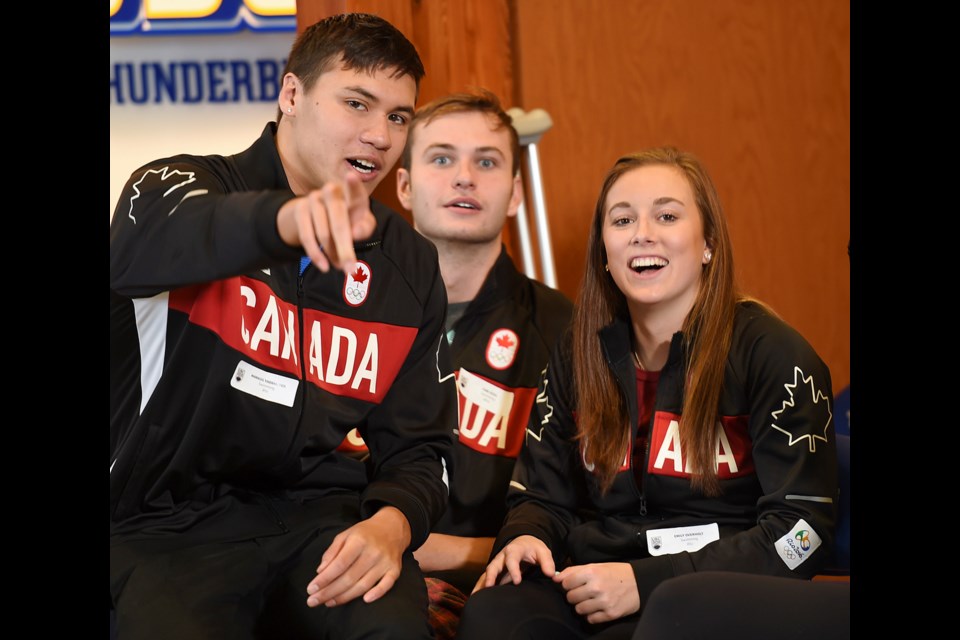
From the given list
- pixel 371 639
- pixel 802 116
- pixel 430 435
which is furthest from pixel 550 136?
pixel 371 639

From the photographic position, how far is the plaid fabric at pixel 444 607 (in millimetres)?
1709

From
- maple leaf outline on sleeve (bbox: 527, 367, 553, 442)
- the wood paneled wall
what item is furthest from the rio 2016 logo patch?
the wood paneled wall

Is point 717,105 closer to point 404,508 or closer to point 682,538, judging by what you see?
point 682,538

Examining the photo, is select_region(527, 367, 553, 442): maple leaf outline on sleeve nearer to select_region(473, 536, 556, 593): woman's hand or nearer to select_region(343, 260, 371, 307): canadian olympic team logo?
select_region(473, 536, 556, 593): woman's hand

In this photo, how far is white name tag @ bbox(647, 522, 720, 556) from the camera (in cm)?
164

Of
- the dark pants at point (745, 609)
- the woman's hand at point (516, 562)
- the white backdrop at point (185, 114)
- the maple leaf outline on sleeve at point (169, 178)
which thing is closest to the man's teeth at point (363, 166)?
the maple leaf outline on sleeve at point (169, 178)

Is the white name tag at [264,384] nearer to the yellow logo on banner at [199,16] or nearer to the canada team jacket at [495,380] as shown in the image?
the canada team jacket at [495,380]

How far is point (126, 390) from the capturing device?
153 cm

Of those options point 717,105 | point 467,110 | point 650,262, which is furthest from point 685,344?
point 717,105

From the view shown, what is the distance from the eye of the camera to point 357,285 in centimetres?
174

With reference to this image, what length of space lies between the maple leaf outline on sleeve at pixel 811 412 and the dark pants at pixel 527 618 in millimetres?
397

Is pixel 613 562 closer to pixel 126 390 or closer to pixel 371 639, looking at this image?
Answer: pixel 371 639

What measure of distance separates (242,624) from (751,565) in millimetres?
794

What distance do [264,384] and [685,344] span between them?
2.45 ft
